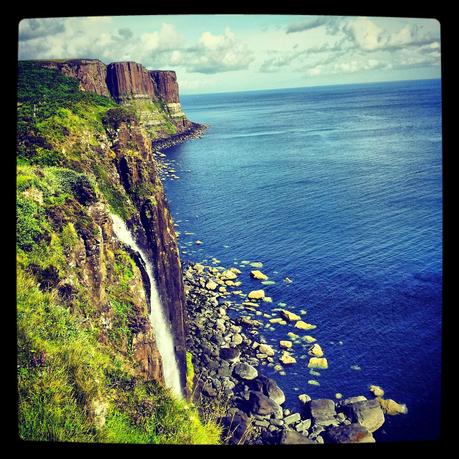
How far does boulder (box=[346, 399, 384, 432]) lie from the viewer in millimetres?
19500

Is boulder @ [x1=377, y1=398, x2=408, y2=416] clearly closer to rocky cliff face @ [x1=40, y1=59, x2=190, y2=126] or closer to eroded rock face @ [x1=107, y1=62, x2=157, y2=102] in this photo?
rocky cliff face @ [x1=40, y1=59, x2=190, y2=126]

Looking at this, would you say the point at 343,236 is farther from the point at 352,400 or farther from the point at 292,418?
the point at 292,418

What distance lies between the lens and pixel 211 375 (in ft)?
75.6

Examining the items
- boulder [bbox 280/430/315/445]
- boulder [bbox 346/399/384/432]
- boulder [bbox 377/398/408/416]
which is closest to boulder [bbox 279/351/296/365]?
boulder [bbox 346/399/384/432]

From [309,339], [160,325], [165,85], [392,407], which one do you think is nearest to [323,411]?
[392,407]

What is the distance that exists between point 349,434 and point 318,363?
3.93 m

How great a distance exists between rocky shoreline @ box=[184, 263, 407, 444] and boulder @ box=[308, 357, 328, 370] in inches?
17.6

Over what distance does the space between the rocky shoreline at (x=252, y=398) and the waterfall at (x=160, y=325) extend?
64.1 inches

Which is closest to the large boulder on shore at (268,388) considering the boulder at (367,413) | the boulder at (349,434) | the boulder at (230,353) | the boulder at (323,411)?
the boulder at (323,411)

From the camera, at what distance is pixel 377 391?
21812 millimetres

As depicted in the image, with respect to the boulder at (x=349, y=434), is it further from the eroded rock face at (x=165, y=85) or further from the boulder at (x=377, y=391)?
the eroded rock face at (x=165, y=85)

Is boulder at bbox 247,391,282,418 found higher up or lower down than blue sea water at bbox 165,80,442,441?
lower down

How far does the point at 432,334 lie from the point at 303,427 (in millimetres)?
11634
